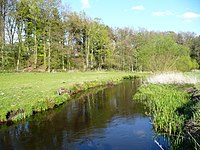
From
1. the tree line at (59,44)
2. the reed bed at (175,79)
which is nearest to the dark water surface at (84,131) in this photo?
the reed bed at (175,79)

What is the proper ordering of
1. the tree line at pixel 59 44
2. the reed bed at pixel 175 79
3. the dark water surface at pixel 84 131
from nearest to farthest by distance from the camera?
the dark water surface at pixel 84 131
the reed bed at pixel 175 79
the tree line at pixel 59 44

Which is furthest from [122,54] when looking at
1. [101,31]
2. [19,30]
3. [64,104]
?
[64,104]

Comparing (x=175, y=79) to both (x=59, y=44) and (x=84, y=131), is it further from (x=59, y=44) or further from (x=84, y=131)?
(x=59, y=44)

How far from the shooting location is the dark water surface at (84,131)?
9953mm

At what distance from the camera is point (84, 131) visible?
1191 cm

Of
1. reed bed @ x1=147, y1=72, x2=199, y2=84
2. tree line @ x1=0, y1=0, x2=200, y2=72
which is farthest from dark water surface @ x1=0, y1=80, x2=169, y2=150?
tree line @ x1=0, y1=0, x2=200, y2=72

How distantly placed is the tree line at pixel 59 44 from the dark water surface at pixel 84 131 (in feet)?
70.0

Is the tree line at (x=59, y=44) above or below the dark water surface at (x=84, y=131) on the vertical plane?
above

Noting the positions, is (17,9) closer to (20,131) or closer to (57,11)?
(57,11)

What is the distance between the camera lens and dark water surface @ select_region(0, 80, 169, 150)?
9.95m

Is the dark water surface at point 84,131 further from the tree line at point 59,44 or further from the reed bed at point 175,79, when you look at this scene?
the tree line at point 59,44

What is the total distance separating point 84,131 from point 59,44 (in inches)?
1690

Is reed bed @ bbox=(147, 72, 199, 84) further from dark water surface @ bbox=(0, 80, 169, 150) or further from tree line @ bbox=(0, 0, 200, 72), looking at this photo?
dark water surface @ bbox=(0, 80, 169, 150)

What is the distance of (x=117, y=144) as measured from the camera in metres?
10.0
